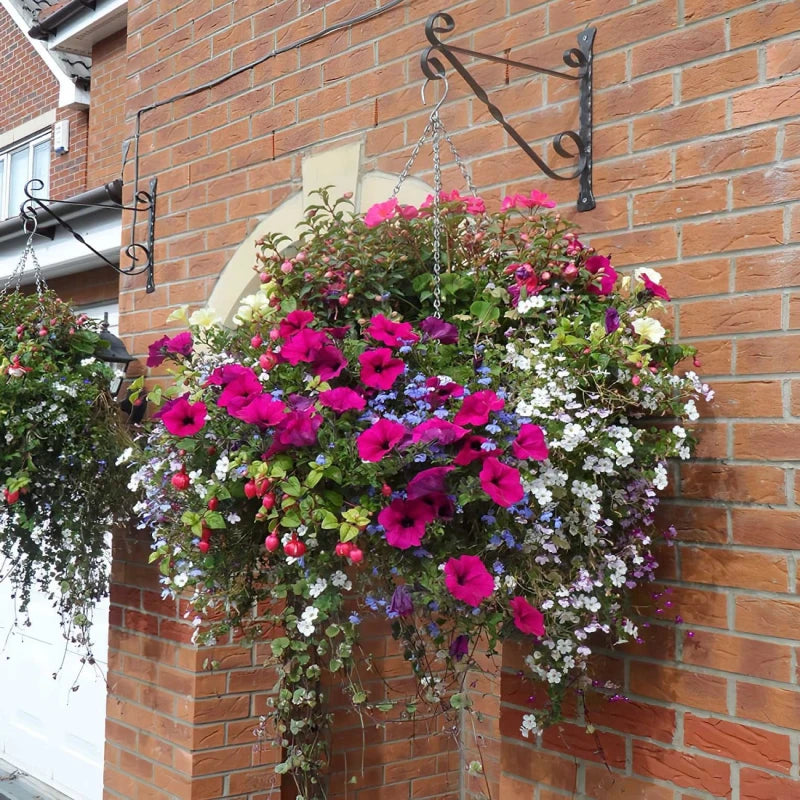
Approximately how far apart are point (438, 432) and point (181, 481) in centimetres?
65

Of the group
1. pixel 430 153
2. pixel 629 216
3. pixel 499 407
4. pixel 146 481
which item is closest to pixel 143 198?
pixel 430 153

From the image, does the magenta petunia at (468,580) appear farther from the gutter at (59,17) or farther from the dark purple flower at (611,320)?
the gutter at (59,17)

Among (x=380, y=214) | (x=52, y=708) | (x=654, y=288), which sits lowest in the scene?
(x=52, y=708)

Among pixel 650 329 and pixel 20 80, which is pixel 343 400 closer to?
pixel 650 329

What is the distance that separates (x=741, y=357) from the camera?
2.11 meters

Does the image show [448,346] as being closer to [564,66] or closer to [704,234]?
[704,234]

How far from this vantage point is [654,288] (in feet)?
6.66

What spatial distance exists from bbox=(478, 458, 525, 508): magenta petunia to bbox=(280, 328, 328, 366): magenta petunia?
0.46 metres

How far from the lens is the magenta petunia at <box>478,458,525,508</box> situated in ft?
5.42

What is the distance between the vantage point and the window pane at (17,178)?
10039 millimetres

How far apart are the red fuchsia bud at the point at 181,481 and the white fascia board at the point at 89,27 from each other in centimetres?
699

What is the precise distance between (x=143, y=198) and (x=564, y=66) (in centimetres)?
207

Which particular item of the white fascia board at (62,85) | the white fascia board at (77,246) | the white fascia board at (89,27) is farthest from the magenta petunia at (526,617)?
the white fascia board at (62,85)

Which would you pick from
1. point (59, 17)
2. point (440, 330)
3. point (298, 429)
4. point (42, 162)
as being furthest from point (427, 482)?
point (42, 162)
